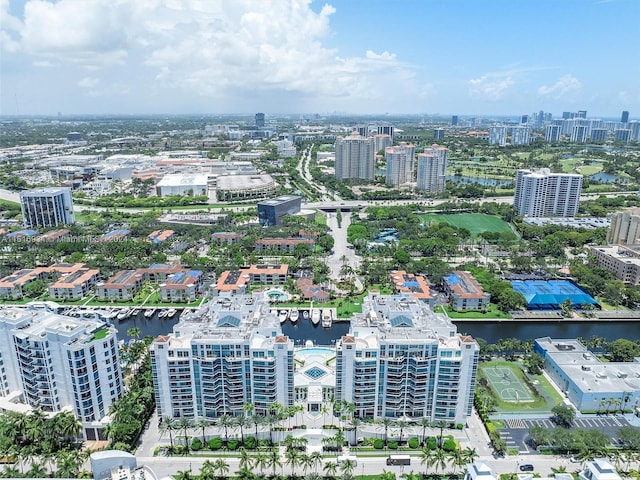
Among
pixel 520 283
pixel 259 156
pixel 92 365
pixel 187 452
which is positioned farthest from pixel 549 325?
pixel 259 156

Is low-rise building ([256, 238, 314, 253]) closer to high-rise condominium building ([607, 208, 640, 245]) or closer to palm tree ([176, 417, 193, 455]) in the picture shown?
palm tree ([176, 417, 193, 455])

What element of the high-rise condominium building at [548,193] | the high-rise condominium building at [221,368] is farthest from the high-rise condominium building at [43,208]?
the high-rise condominium building at [548,193]

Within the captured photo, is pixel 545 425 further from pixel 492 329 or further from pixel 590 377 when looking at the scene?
pixel 492 329

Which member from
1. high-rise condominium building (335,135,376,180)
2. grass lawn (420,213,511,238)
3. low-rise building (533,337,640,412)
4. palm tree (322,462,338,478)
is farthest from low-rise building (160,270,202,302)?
high-rise condominium building (335,135,376,180)

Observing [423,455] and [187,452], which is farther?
[187,452]

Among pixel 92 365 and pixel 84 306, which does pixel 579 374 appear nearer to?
pixel 92 365

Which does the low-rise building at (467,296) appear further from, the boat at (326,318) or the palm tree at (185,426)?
the palm tree at (185,426)

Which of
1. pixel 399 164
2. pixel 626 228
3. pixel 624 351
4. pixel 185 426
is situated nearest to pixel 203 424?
pixel 185 426
